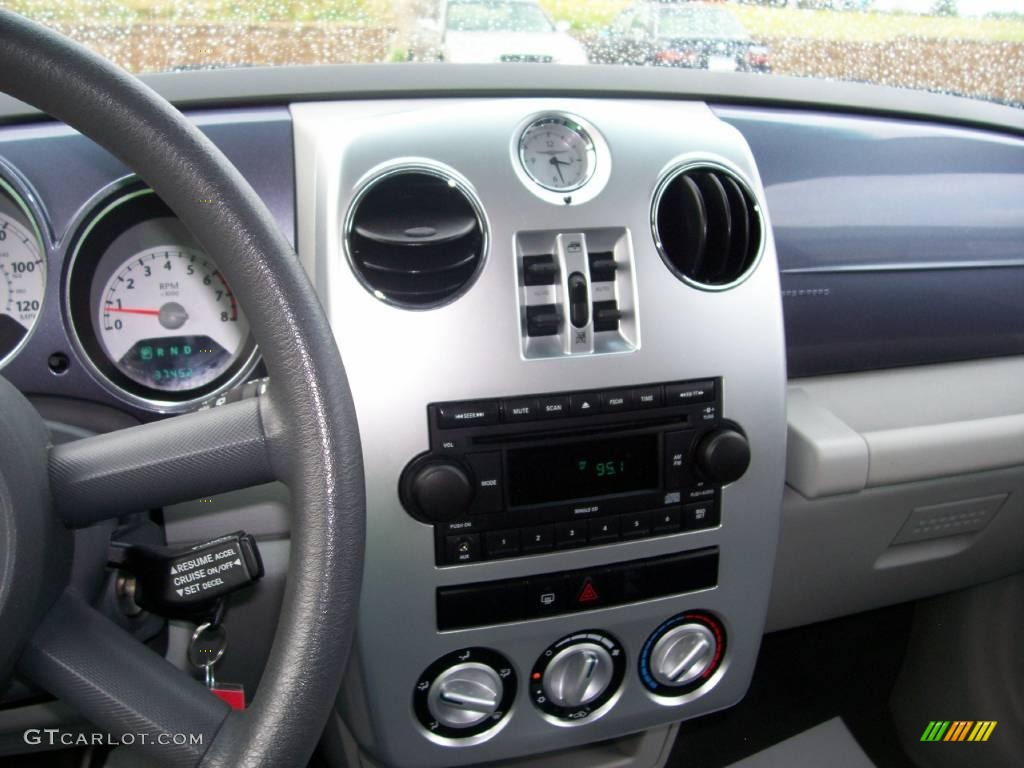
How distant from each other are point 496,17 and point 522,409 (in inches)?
25.4

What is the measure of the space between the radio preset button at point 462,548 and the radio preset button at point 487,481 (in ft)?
0.11

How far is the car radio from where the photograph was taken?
1.01m

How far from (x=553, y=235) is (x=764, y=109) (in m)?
0.56

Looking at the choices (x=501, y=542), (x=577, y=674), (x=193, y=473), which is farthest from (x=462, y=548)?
(x=193, y=473)

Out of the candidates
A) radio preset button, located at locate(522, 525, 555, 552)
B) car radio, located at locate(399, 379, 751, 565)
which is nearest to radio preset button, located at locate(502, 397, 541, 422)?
car radio, located at locate(399, 379, 751, 565)

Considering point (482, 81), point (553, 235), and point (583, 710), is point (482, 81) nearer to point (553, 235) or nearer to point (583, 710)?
point (553, 235)

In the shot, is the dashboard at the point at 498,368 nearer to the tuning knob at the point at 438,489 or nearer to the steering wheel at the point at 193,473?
the tuning knob at the point at 438,489

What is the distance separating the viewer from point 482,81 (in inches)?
51.3

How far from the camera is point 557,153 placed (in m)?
1.09

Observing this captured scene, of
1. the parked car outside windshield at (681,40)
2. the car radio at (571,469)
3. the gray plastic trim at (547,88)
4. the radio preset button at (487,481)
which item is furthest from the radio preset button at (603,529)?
the parked car outside windshield at (681,40)

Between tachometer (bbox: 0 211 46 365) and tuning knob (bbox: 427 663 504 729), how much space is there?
672 millimetres

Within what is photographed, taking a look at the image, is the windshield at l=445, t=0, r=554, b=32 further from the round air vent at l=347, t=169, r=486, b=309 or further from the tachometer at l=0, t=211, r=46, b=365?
the tachometer at l=0, t=211, r=46, b=365

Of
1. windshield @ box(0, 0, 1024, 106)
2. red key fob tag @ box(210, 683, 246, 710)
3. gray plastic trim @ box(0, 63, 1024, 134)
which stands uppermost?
windshield @ box(0, 0, 1024, 106)

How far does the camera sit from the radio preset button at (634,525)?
3.64 ft
